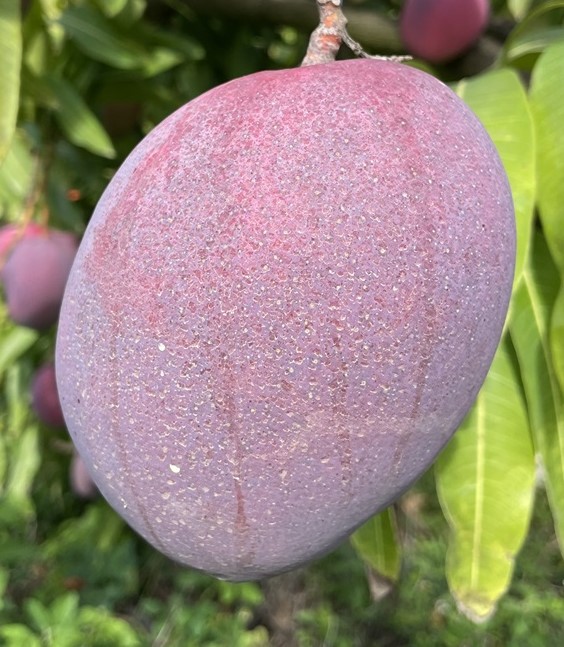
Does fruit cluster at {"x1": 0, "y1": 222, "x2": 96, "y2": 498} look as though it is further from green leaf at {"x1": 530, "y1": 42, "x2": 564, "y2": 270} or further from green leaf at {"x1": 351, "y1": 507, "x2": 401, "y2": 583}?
green leaf at {"x1": 530, "y1": 42, "x2": 564, "y2": 270}

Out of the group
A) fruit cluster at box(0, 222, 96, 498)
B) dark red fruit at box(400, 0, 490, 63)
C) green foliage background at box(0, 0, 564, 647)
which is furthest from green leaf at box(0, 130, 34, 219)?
dark red fruit at box(400, 0, 490, 63)

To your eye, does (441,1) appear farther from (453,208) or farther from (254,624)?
(254,624)

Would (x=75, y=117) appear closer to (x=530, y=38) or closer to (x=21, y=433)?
(x=530, y=38)

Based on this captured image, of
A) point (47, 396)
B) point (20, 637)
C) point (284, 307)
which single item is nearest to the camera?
point (284, 307)

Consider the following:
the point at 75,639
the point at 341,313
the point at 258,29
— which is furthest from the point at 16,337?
the point at 341,313

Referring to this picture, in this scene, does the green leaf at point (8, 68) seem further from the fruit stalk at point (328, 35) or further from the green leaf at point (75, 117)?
the fruit stalk at point (328, 35)

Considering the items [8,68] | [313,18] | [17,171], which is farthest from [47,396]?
[313,18]

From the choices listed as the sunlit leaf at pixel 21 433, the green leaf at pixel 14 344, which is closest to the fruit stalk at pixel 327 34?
the green leaf at pixel 14 344

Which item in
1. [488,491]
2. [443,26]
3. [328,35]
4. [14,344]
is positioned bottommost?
[14,344]
